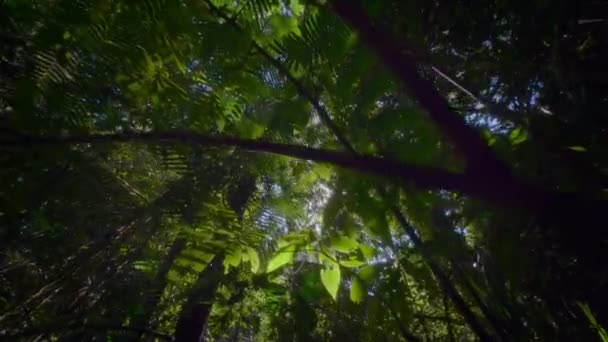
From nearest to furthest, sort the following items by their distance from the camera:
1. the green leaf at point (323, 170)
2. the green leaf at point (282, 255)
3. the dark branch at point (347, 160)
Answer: the dark branch at point (347, 160) < the green leaf at point (282, 255) < the green leaf at point (323, 170)

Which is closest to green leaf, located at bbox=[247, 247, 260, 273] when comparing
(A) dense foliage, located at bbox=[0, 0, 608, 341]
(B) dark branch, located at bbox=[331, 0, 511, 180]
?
(A) dense foliage, located at bbox=[0, 0, 608, 341]

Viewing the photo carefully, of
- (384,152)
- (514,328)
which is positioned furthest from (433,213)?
(514,328)

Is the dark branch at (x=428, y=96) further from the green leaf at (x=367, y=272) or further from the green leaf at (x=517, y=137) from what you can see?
the green leaf at (x=367, y=272)

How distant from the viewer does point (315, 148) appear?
117 centimetres

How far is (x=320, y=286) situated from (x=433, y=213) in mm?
824

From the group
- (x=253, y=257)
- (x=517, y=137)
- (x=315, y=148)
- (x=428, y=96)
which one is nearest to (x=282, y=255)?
(x=253, y=257)

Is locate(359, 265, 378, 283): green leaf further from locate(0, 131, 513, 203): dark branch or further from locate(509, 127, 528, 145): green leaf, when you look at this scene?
locate(509, 127, 528, 145): green leaf

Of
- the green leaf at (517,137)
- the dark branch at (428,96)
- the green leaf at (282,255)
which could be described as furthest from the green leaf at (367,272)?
the green leaf at (517,137)

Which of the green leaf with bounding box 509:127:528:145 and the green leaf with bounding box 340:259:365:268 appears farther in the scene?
the green leaf with bounding box 509:127:528:145

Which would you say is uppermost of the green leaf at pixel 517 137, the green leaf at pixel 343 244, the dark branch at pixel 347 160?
the green leaf at pixel 517 137

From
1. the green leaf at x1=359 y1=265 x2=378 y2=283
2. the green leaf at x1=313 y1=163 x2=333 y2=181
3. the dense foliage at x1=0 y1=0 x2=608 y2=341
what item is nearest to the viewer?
the dense foliage at x1=0 y1=0 x2=608 y2=341

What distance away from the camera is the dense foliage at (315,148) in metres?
1.16

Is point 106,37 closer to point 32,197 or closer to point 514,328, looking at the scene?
point 32,197

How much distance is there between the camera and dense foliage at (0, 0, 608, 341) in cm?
116
